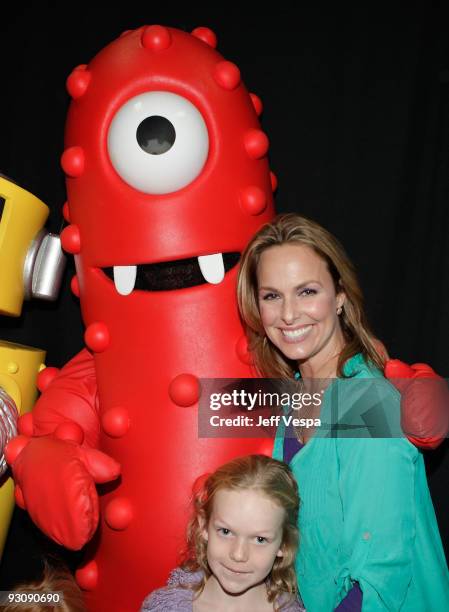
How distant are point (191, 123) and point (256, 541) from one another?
33.5 inches

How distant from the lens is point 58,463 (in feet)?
4.42

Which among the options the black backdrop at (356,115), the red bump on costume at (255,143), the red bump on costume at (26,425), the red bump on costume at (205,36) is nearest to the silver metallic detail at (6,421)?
the red bump on costume at (26,425)

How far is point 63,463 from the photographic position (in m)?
1.34

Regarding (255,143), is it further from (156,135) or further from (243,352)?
(243,352)

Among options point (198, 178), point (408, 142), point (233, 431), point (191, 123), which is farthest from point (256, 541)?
point (408, 142)

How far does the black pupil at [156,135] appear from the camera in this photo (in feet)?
4.89

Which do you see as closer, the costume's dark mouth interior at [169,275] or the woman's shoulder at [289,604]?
the woman's shoulder at [289,604]

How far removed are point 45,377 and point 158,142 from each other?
24.3 inches

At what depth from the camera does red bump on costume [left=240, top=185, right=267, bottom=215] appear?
154cm

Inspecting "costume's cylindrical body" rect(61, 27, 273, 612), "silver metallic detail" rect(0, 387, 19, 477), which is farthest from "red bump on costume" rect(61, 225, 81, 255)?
"silver metallic detail" rect(0, 387, 19, 477)

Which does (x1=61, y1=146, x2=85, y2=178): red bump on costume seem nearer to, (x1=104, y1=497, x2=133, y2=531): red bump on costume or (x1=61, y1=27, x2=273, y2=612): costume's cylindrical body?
(x1=61, y1=27, x2=273, y2=612): costume's cylindrical body

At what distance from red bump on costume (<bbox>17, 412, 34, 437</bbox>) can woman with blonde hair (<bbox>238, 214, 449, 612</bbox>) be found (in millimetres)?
527

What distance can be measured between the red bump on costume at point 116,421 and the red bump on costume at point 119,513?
0.14 metres

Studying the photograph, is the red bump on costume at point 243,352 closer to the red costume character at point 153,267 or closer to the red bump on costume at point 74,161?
the red costume character at point 153,267
